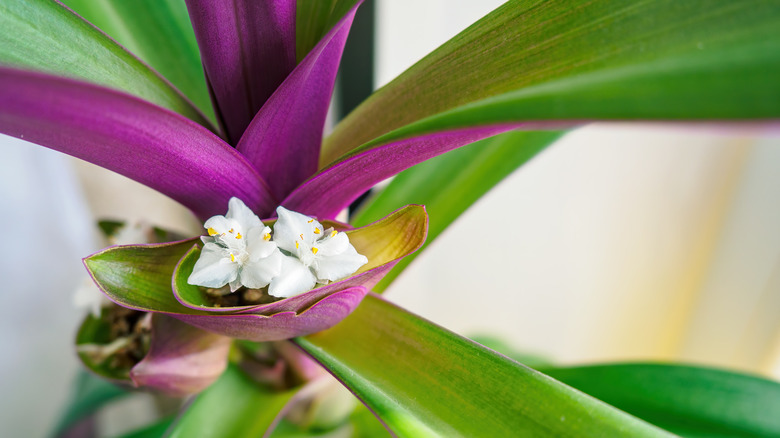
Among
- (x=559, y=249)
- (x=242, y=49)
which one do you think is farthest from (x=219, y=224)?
(x=559, y=249)

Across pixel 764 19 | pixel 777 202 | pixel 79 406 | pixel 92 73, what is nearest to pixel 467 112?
pixel 764 19

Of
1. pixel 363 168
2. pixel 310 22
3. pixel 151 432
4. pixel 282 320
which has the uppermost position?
pixel 310 22

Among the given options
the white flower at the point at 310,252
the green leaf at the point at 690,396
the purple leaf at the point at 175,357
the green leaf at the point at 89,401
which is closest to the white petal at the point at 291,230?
the white flower at the point at 310,252

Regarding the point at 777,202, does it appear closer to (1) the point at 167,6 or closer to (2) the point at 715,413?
(2) the point at 715,413

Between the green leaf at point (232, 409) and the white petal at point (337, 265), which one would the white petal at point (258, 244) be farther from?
the green leaf at point (232, 409)

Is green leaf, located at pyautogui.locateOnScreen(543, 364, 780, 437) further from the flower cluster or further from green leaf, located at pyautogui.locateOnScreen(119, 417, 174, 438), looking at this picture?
green leaf, located at pyautogui.locateOnScreen(119, 417, 174, 438)

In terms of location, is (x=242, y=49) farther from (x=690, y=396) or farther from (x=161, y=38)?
(x=690, y=396)
